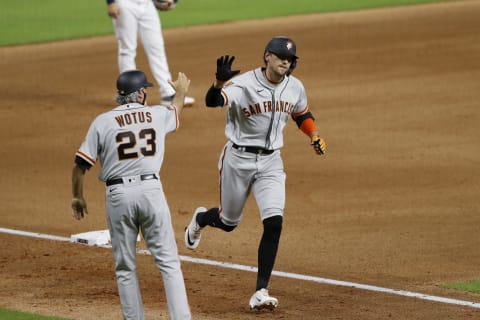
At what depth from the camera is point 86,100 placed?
1894 cm

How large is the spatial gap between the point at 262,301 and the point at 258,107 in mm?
1605

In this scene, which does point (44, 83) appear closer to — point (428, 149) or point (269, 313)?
point (428, 149)

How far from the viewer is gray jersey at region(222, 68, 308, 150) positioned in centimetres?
995

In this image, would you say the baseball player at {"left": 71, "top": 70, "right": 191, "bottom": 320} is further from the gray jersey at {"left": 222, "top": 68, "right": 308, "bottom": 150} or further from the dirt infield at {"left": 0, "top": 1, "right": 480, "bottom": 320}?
the gray jersey at {"left": 222, "top": 68, "right": 308, "bottom": 150}

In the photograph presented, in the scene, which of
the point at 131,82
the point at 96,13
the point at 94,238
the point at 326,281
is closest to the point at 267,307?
the point at 326,281

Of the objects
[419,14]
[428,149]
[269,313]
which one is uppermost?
[419,14]

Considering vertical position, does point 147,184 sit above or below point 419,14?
below

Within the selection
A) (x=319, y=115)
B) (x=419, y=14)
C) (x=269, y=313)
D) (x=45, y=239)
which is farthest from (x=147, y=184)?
(x=419, y=14)

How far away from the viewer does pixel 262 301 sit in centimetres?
950

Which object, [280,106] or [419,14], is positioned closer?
[280,106]

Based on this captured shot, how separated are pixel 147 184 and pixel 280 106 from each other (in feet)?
6.09

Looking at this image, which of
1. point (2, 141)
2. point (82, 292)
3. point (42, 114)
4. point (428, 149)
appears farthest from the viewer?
point (42, 114)

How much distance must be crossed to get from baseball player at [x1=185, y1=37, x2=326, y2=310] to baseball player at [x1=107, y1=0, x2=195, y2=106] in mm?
7037

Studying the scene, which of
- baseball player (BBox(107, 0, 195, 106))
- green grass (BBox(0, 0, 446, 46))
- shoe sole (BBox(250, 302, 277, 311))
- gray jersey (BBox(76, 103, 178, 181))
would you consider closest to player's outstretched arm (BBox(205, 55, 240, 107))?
gray jersey (BBox(76, 103, 178, 181))
